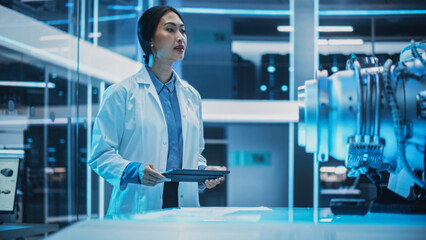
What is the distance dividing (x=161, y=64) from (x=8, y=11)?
1.76 m

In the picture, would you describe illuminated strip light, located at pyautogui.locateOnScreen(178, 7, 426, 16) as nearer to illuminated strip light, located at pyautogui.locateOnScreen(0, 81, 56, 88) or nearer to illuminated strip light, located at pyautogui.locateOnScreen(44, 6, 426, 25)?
illuminated strip light, located at pyautogui.locateOnScreen(44, 6, 426, 25)

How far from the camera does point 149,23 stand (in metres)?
1.42

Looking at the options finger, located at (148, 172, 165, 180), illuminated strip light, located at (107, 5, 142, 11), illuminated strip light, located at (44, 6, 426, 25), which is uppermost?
illuminated strip light, located at (44, 6, 426, 25)

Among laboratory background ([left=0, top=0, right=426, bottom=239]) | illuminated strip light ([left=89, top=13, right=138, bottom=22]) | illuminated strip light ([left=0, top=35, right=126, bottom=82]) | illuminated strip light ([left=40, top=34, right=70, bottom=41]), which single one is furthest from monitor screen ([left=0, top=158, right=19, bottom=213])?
illuminated strip light ([left=89, top=13, right=138, bottom=22])

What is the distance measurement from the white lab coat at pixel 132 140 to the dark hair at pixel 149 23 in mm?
129

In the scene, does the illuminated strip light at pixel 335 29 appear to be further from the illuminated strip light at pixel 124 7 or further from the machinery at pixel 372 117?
the machinery at pixel 372 117

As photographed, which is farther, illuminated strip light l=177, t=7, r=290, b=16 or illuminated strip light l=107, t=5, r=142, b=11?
illuminated strip light l=177, t=7, r=290, b=16

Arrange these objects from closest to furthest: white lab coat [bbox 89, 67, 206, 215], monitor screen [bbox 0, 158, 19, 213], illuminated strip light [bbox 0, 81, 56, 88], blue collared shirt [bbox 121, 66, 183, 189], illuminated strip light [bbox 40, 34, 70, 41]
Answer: white lab coat [bbox 89, 67, 206, 215], blue collared shirt [bbox 121, 66, 183, 189], monitor screen [bbox 0, 158, 19, 213], illuminated strip light [bbox 0, 81, 56, 88], illuminated strip light [bbox 40, 34, 70, 41]

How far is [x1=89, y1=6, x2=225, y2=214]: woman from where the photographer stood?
50.2 inches

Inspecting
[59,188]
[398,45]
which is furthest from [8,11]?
[398,45]

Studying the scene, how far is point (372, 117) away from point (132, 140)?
2.35 ft

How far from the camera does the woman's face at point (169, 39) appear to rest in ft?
4.55

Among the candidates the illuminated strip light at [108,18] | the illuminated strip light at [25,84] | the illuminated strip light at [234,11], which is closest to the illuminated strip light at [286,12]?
the illuminated strip light at [234,11]

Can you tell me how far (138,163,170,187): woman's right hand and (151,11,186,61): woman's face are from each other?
40 centimetres
